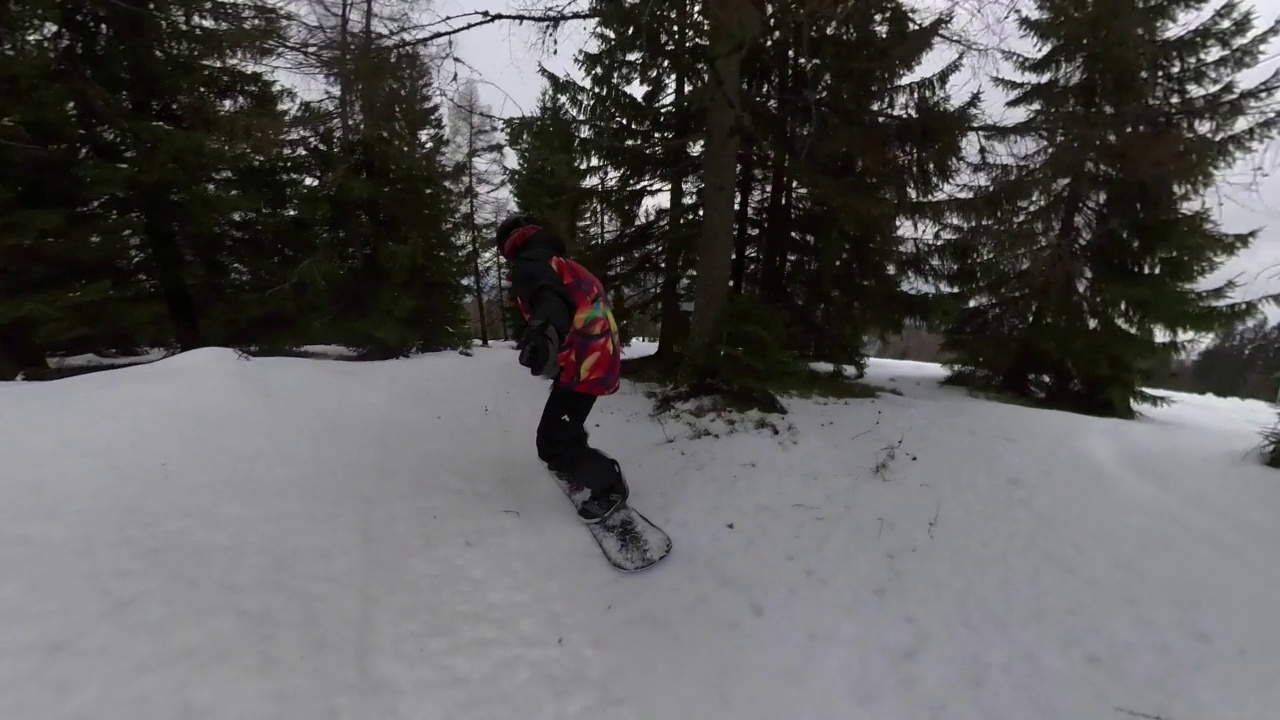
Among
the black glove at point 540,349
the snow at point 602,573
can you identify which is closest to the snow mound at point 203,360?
the snow at point 602,573

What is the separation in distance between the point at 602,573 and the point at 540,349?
154 cm

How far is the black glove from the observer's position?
366 cm

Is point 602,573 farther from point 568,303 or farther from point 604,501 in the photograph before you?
point 568,303

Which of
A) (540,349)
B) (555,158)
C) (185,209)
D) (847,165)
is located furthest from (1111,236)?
(185,209)

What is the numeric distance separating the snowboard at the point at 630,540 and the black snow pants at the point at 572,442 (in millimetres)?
274

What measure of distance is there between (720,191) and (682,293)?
7.77ft

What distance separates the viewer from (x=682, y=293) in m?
8.50

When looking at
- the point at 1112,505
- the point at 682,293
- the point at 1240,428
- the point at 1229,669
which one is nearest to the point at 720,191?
the point at 682,293

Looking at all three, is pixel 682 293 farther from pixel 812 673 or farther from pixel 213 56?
pixel 213 56

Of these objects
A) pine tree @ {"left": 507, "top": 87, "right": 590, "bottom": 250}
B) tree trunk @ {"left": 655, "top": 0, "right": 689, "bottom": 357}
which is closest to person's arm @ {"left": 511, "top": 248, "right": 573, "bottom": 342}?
pine tree @ {"left": 507, "top": 87, "right": 590, "bottom": 250}

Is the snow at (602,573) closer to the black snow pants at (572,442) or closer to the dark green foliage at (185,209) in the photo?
the black snow pants at (572,442)

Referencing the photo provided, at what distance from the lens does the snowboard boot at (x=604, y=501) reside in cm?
422

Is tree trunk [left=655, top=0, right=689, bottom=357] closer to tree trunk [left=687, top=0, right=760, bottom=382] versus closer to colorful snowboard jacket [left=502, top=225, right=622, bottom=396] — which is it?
tree trunk [left=687, top=0, right=760, bottom=382]

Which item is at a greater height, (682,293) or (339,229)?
(339,229)
